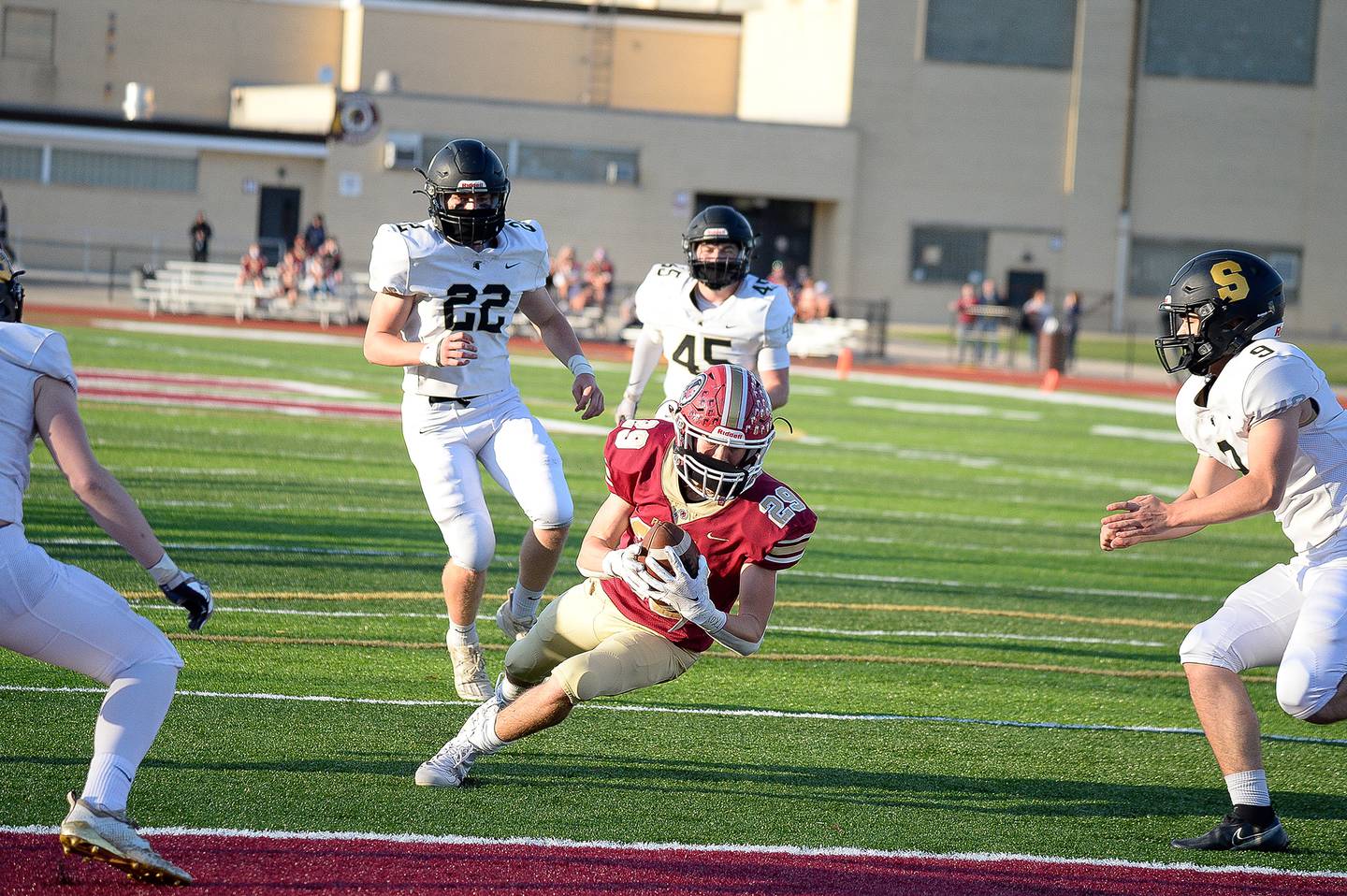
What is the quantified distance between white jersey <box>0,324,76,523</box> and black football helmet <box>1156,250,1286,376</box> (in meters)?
3.33

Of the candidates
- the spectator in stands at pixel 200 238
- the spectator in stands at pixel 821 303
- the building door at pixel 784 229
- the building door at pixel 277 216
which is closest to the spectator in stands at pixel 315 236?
the spectator in stands at pixel 200 238

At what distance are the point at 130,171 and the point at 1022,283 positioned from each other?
23477 mm

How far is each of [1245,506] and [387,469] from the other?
29.9 feet

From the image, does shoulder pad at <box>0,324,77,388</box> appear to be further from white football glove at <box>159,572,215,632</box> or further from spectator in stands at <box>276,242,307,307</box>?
spectator in stands at <box>276,242,307,307</box>

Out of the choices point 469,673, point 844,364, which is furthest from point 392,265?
point 844,364

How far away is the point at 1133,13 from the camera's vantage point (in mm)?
42062

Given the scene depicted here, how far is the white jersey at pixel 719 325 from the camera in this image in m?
8.26

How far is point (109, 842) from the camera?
4016 millimetres

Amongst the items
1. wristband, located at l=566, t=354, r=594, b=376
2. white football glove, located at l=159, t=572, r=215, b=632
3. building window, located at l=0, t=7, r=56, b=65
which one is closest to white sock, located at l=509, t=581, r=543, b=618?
wristband, located at l=566, t=354, r=594, b=376

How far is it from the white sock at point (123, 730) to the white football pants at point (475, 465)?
2128 mm

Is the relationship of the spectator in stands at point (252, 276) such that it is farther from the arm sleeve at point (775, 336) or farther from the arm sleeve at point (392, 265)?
the arm sleeve at point (392, 265)

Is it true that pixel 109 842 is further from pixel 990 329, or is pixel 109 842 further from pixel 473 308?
pixel 990 329

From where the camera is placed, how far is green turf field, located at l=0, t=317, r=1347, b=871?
202 inches

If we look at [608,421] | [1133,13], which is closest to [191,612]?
[608,421]
